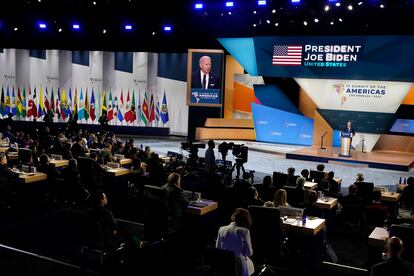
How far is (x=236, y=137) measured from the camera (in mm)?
21078

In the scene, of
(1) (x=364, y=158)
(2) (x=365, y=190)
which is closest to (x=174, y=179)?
(2) (x=365, y=190)

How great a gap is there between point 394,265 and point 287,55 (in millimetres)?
14627

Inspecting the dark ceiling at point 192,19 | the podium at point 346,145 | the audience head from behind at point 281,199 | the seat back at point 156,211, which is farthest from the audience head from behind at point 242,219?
the podium at point 346,145

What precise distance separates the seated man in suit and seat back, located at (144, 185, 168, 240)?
2867 mm

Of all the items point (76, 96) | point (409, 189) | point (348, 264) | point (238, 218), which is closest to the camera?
point (238, 218)

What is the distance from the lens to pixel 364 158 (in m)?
15.9

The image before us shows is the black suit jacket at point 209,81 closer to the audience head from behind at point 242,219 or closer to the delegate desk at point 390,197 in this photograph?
the delegate desk at point 390,197

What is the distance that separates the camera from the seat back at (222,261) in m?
4.36

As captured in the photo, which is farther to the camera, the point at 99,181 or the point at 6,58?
the point at 6,58

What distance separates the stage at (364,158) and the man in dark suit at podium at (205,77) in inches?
201

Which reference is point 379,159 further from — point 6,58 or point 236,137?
point 6,58

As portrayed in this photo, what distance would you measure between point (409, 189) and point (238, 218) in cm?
422

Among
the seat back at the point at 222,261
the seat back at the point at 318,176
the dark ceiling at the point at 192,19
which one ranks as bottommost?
the seat back at the point at 222,261

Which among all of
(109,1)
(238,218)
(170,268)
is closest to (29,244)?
(170,268)
